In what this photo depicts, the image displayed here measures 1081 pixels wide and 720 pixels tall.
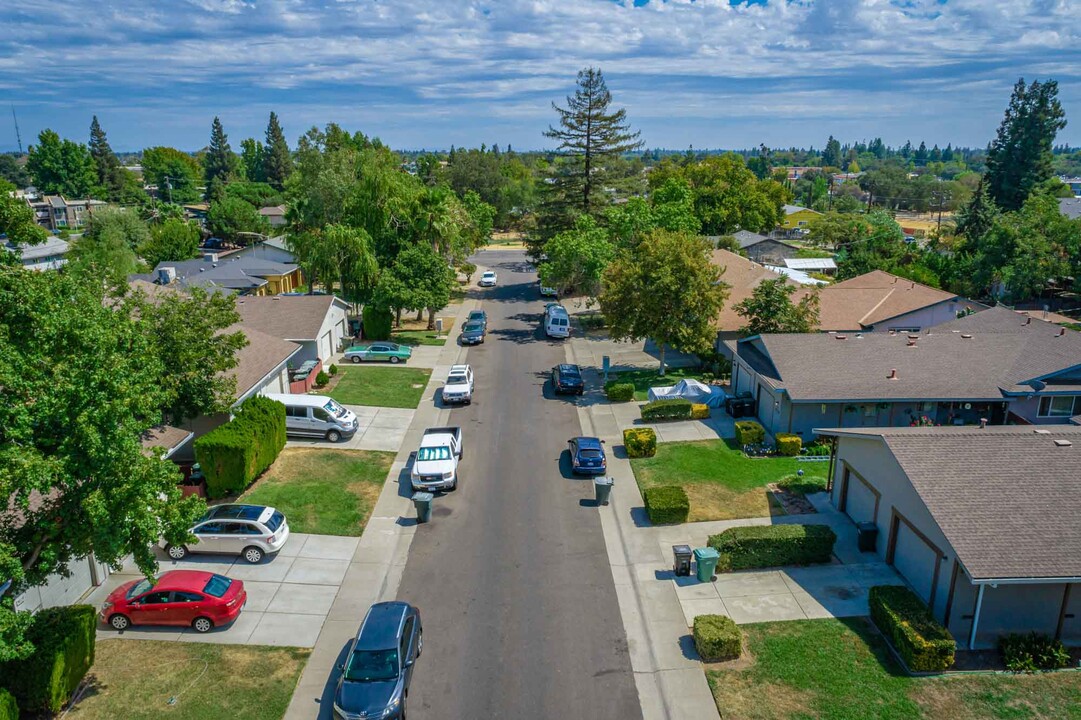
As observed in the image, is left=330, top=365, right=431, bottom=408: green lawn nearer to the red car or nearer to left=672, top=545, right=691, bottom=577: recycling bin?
the red car

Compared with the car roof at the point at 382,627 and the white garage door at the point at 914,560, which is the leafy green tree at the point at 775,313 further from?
the car roof at the point at 382,627

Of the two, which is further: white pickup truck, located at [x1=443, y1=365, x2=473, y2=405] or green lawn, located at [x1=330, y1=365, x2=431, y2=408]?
green lawn, located at [x1=330, y1=365, x2=431, y2=408]

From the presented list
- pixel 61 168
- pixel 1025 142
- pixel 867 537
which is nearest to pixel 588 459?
pixel 867 537

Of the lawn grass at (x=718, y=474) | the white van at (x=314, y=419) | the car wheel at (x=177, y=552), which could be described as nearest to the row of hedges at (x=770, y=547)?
the lawn grass at (x=718, y=474)

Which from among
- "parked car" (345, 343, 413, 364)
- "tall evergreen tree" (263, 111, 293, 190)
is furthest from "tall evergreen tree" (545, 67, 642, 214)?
"tall evergreen tree" (263, 111, 293, 190)

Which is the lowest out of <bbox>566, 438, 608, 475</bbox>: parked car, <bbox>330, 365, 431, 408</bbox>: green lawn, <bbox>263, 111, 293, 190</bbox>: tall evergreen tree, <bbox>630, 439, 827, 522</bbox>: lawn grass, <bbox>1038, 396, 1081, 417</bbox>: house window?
<bbox>330, 365, 431, 408</bbox>: green lawn

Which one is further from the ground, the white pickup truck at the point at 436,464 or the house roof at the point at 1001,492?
the house roof at the point at 1001,492
